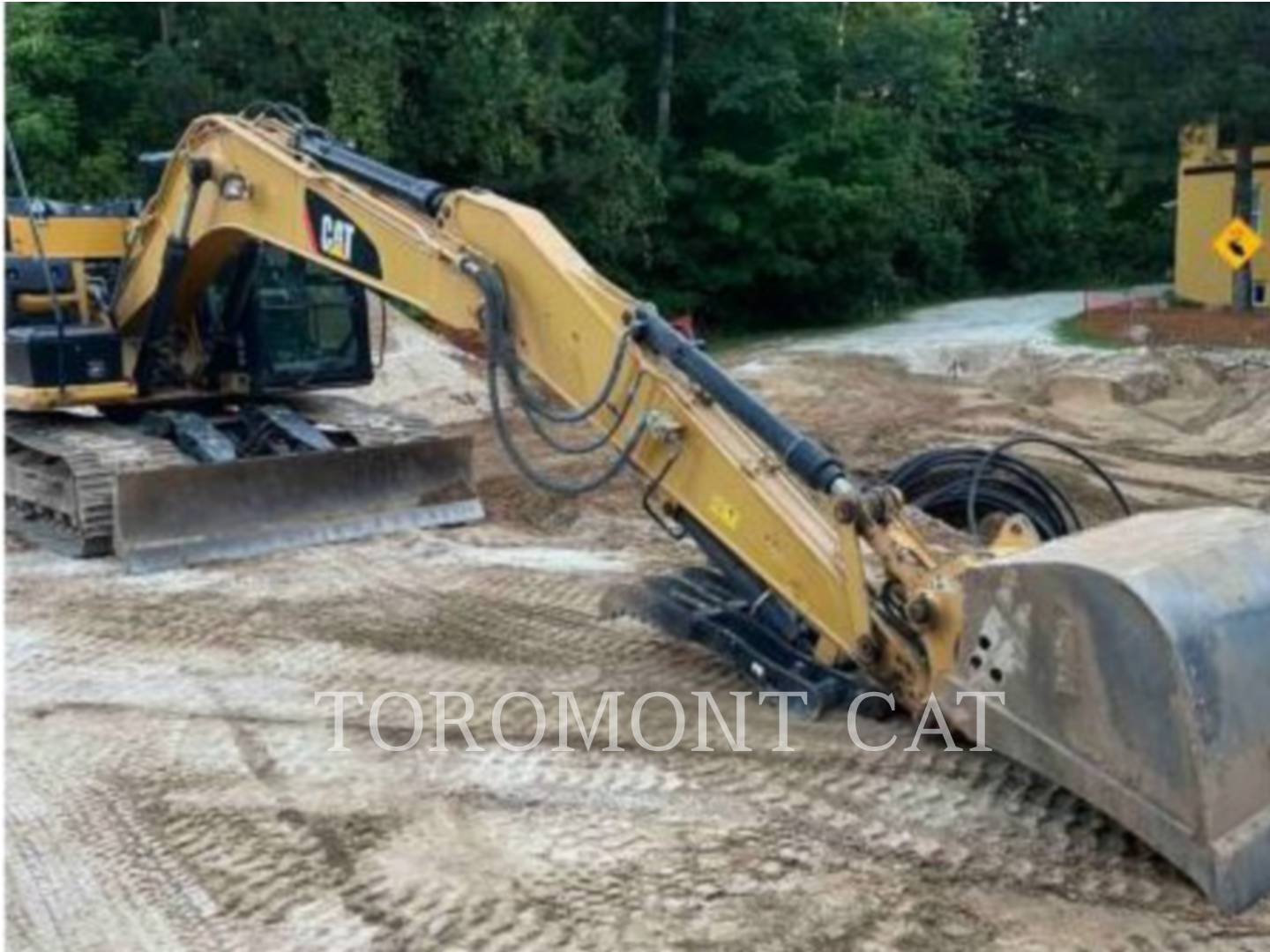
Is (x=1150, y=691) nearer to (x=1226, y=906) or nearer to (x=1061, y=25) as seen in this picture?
(x=1226, y=906)

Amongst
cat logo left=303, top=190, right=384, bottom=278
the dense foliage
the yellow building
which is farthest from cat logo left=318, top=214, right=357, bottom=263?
the yellow building

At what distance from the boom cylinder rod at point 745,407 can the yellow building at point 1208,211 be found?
76.8ft

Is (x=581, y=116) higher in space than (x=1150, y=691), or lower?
higher

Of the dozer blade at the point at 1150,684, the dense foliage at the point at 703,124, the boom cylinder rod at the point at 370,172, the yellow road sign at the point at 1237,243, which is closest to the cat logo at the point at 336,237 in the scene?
the boom cylinder rod at the point at 370,172

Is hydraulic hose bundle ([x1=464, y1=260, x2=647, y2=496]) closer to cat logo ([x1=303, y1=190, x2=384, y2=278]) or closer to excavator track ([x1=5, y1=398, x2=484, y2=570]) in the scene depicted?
cat logo ([x1=303, y1=190, x2=384, y2=278])

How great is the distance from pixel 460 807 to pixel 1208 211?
2693 cm

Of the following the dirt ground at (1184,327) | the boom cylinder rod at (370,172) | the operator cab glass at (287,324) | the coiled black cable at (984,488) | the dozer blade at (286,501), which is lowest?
the dirt ground at (1184,327)

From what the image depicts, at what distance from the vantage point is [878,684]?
5.25 metres

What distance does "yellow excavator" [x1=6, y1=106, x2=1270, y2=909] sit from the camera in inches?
164

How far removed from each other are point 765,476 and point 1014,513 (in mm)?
1238

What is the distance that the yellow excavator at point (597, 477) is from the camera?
416cm

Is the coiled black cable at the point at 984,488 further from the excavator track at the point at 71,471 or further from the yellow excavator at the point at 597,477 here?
the excavator track at the point at 71,471

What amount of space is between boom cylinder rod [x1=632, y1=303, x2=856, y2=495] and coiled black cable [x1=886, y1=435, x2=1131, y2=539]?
81 centimetres

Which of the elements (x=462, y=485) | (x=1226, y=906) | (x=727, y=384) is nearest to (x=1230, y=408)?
(x=462, y=485)
